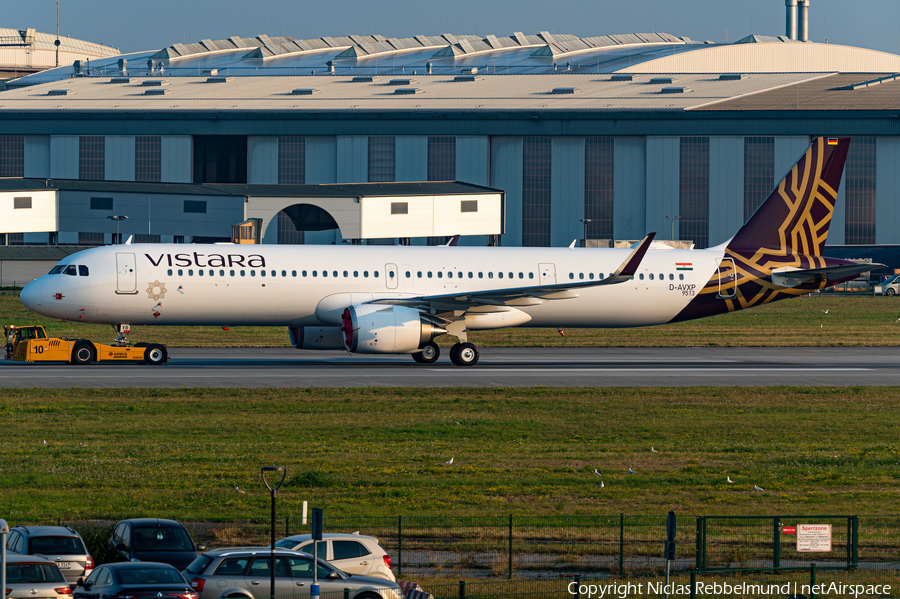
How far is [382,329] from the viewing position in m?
43.2

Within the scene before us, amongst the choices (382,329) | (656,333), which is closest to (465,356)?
(382,329)

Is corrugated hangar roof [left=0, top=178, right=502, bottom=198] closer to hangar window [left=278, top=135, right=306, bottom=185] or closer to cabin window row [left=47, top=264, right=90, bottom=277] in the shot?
hangar window [left=278, top=135, right=306, bottom=185]

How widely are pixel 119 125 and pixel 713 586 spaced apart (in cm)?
9646

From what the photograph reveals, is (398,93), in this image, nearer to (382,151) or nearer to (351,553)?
(382,151)

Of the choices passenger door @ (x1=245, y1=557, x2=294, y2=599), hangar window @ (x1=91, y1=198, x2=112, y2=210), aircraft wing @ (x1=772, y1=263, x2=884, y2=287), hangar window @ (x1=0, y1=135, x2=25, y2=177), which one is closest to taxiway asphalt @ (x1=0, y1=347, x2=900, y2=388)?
aircraft wing @ (x1=772, y1=263, x2=884, y2=287)

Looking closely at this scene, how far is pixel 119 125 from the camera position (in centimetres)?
10381

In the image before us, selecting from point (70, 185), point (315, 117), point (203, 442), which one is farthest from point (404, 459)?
point (315, 117)

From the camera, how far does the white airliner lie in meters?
43.7

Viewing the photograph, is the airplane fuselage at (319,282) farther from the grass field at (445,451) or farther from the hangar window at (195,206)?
the hangar window at (195,206)

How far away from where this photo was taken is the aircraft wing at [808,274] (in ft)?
161

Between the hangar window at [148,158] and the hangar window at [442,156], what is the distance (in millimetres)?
26480

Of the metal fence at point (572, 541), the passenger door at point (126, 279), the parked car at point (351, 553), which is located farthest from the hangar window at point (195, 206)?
the parked car at point (351, 553)

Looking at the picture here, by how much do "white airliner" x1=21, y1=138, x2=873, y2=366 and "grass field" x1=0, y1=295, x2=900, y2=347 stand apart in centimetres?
669

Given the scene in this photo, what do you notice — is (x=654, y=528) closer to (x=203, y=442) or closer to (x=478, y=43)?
(x=203, y=442)
